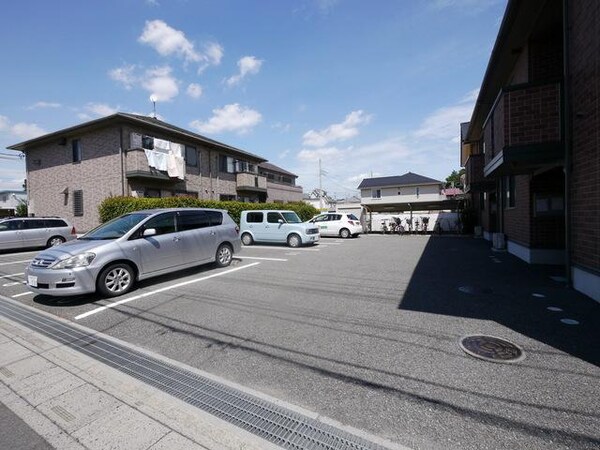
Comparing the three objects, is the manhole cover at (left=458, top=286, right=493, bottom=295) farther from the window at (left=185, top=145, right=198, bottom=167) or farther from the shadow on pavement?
the window at (left=185, top=145, right=198, bottom=167)

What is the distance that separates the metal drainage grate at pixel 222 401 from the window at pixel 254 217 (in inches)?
396

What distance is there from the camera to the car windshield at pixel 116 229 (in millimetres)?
5932

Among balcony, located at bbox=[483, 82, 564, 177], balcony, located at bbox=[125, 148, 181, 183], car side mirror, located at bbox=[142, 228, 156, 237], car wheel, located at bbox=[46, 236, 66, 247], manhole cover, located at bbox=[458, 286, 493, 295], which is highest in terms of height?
balcony, located at bbox=[125, 148, 181, 183]

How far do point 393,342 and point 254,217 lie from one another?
11121 millimetres

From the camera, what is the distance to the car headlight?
5078mm

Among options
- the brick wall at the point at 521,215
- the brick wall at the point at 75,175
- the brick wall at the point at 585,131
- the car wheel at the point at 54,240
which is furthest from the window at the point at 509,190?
the car wheel at the point at 54,240

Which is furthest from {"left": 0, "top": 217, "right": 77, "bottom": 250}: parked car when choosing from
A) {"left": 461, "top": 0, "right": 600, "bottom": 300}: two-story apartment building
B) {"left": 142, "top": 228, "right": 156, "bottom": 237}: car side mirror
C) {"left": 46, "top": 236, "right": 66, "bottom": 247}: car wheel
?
{"left": 461, "top": 0, "right": 600, "bottom": 300}: two-story apartment building

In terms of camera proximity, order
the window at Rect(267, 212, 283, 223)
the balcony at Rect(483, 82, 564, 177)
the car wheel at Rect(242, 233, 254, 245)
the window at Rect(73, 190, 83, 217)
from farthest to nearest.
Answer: the window at Rect(73, 190, 83, 217) < the car wheel at Rect(242, 233, 254, 245) < the window at Rect(267, 212, 283, 223) < the balcony at Rect(483, 82, 564, 177)

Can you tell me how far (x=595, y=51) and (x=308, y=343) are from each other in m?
6.09

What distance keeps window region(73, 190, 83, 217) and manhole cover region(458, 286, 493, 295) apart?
1903 centimetres

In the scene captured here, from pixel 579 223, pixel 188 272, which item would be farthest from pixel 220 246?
pixel 579 223

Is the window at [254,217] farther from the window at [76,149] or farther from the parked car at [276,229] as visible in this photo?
the window at [76,149]

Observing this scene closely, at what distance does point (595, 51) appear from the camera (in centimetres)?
466

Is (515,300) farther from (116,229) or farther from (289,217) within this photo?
(289,217)
